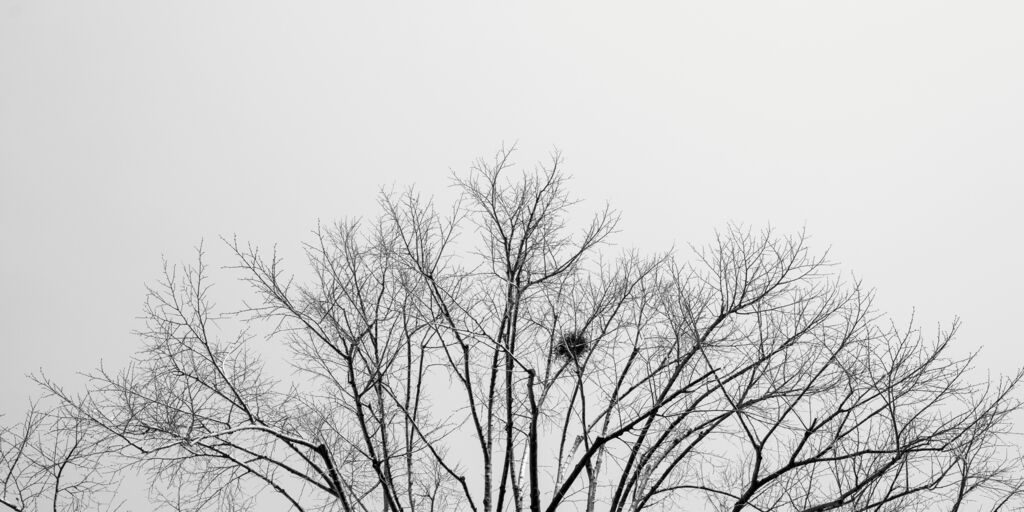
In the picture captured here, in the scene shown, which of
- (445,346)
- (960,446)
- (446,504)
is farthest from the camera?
(446,504)

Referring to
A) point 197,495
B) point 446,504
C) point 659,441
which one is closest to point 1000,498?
point 659,441

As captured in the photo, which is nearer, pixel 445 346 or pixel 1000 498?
pixel 1000 498

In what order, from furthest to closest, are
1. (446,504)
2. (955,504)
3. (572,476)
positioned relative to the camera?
(446,504) < (572,476) < (955,504)

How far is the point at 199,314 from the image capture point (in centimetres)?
661

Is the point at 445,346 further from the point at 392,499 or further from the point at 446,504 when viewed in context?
the point at 446,504

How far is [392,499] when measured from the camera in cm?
611

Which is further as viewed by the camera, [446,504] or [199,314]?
[446,504]

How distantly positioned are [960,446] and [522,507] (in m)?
3.76

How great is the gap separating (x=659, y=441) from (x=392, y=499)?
2559 millimetres

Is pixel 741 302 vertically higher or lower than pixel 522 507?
higher

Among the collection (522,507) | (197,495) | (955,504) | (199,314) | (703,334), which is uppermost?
(199,314)

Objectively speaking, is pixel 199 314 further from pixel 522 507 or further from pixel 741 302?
pixel 741 302

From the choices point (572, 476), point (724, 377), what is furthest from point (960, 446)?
point (572, 476)

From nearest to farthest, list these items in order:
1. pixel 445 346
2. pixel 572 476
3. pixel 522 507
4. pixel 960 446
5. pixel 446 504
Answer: pixel 960 446 → pixel 572 476 → pixel 522 507 → pixel 445 346 → pixel 446 504
